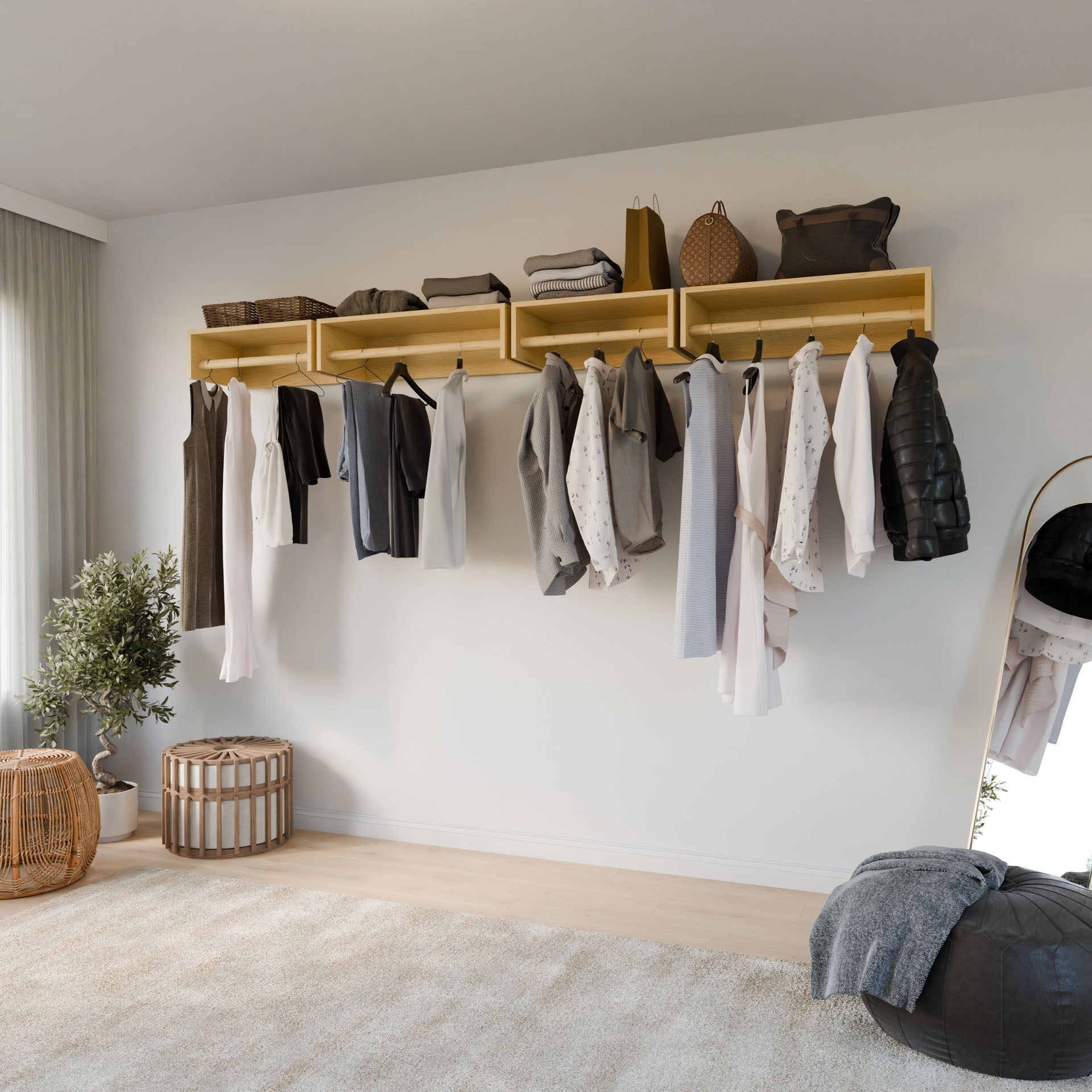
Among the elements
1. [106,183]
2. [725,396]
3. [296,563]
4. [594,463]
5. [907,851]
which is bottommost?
[907,851]

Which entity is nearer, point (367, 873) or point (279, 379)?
point (367, 873)

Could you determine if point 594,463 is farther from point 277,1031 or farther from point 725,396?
point 277,1031

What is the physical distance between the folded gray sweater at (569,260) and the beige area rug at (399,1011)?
2.07m

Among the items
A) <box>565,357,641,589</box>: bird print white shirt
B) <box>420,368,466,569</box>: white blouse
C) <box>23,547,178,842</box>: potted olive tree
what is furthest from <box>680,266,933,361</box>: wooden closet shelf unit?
<box>23,547,178,842</box>: potted olive tree

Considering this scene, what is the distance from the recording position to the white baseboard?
3211 mm

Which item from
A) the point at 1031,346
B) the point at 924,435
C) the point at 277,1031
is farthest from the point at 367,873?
the point at 1031,346

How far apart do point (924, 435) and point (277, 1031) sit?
7.30ft

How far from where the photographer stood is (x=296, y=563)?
386 cm

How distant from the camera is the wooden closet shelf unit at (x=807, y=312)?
9.38 ft

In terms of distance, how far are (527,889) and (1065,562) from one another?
1.95 metres

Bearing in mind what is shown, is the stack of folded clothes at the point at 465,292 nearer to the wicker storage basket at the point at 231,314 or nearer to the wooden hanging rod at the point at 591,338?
the wooden hanging rod at the point at 591,338

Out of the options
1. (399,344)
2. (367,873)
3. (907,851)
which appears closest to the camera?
(907,851)

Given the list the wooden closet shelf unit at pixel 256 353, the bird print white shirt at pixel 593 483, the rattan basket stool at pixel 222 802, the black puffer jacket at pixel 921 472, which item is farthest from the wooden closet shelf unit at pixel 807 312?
the rattan basket stool at pixel 222 802

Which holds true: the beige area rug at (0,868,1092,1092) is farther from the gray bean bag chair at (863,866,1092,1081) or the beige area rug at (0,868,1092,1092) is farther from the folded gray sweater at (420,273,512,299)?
the folded gray sweater at (420,273,512,299)
